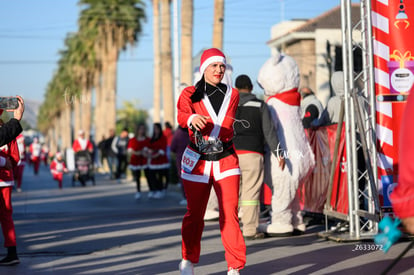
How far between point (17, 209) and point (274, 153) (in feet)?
26.6

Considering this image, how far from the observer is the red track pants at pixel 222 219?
6.43m

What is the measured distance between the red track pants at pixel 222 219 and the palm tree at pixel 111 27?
1496 inches

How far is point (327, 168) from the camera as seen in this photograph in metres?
10.6

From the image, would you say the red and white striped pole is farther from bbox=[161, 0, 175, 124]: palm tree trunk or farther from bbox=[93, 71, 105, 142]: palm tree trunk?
bbox=[93, 71, 105, 142]: palm tree trunk

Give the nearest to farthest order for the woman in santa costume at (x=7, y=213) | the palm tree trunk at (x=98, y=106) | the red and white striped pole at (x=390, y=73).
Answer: the woman in santa costume at (x=7, y=213) → the red and white striped pole at (x=390, y=73) → the palm tree trunk at (x=98, y=106)

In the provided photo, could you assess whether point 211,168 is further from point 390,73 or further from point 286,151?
point 286,151

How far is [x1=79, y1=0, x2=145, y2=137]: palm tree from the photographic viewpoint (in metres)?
45.8

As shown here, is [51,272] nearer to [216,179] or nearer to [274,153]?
[216,179]

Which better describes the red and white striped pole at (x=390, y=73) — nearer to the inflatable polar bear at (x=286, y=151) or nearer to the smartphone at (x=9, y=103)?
the inflatable polar bear at (x=286, y=151)

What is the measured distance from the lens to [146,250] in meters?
9.07

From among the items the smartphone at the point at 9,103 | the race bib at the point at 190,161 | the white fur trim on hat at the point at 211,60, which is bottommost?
the race bib at the point at 190,161

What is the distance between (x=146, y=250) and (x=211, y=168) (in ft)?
9.15

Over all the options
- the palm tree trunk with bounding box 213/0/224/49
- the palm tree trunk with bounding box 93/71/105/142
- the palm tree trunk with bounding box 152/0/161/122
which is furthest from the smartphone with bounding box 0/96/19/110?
the palm tree trunk with bounding box 93/71/105/142

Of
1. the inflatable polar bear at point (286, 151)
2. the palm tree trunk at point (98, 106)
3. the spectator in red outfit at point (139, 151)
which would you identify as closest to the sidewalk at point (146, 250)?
the inflatable polar bear at point (286, 151)
